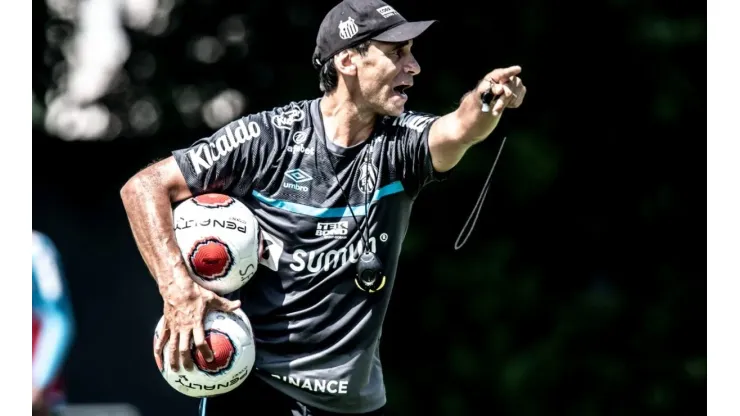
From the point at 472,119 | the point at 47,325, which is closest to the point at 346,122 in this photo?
the point at 472,119

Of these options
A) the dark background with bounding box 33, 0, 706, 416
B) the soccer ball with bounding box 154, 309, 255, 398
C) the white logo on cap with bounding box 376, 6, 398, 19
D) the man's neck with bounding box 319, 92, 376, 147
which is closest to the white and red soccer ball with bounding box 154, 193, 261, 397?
the soccer ball with bounding box 154, 309, 255, 398

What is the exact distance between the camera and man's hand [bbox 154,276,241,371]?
475 centimetres

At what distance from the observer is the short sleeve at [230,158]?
5016mm

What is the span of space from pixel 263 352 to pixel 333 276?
15.9 inches

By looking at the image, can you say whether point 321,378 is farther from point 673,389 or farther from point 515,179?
point 673,389

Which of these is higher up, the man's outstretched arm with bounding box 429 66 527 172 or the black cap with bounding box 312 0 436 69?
the black cap with bounding box 312 0 436 69

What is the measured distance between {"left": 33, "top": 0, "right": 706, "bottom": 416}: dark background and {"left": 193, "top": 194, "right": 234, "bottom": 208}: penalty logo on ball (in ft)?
16.2

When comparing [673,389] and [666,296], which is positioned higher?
[666,296]

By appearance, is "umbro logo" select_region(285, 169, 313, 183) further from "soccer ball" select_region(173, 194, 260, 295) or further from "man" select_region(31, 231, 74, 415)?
"man" select_region(31, 231, 74, 415)

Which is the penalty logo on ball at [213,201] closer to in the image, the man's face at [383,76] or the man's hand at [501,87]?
the man's face at [383,76]

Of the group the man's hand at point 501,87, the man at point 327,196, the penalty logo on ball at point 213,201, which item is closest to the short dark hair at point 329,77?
the man at point 327,196

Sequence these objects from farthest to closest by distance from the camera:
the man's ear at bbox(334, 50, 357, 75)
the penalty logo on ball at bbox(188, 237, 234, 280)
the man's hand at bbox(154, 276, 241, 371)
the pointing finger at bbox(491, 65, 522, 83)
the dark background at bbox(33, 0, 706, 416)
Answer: the dark background at bbox(33, 0, 706, 416), the man's ear at bbox(334, 50, 357, 75), the penalty logo on ball at bbox(188, 237, 234, 280), the man's hand at bbox(154, 276, 241, 371), the pointing finger at bbox(491, 65, 522, 83)
